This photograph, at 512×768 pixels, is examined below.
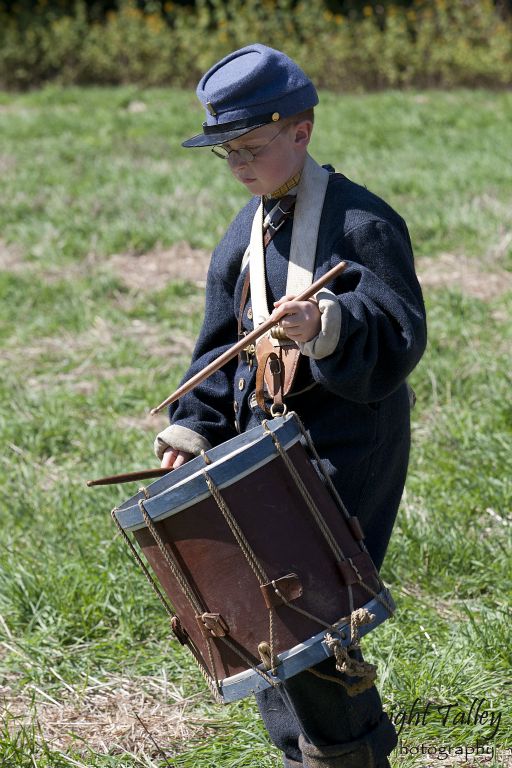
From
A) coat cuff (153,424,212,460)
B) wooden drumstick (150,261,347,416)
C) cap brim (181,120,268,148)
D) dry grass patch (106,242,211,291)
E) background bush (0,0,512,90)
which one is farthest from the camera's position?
background bush (0,0,512,90)

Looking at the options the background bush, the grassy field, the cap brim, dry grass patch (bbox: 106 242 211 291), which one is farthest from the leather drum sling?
the background bush

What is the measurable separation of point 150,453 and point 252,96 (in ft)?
8.51

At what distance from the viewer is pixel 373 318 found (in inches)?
89.6

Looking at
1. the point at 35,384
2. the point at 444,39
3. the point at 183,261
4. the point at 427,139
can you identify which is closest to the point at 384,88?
the point at 444,39

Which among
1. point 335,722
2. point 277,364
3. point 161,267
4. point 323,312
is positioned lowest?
point 335,722

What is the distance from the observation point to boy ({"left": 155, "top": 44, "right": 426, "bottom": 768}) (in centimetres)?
227

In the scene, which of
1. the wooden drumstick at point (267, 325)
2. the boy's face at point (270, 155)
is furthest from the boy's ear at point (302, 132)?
the wooden drumstick at point (267, 325)

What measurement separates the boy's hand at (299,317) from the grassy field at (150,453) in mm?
1341

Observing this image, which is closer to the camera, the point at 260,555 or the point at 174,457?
the point at 260,555

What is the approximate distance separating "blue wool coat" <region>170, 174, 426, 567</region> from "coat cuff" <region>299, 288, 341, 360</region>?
0.8 inches

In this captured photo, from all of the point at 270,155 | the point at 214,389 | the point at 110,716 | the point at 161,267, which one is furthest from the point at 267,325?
the point at 161,267

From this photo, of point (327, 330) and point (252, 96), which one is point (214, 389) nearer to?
point (327, 330)

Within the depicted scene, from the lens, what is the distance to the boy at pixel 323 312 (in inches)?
89.5

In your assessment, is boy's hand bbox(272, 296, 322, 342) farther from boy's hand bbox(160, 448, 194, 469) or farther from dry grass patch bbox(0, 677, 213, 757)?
dry grass patch bbox(0, 677, 213, 757)
